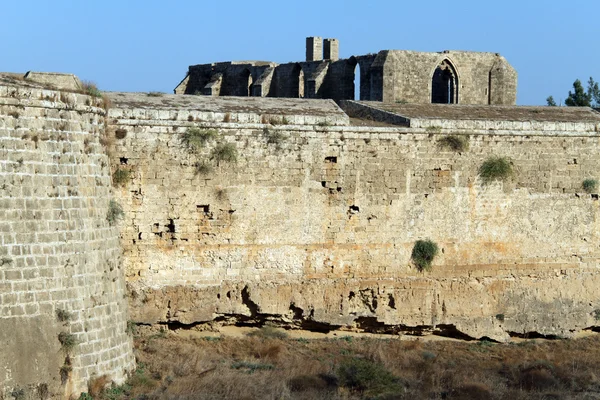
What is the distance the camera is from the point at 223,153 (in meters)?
18.9

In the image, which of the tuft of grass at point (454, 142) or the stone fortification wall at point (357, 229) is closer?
the stone fortification wall at point (357, 229)

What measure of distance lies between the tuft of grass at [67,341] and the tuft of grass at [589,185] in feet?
34.4

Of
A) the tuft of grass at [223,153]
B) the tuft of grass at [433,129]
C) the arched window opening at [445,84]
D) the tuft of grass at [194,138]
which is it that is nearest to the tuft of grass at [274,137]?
the tuft of grass at [223,153]

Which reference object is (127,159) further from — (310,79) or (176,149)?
(310,79)

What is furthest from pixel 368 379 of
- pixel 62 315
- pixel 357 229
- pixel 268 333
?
pixel 62 315

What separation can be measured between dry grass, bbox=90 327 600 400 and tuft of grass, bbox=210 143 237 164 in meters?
2.92

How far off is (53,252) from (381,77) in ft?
37.4

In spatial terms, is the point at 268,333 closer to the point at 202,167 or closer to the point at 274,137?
the point at 202,167

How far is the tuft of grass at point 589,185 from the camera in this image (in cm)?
2155

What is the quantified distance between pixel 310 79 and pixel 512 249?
7276mm

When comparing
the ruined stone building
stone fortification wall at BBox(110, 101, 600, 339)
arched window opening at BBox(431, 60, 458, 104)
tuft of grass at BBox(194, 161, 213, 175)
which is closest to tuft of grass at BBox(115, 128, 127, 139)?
stone fortification wall at BBox(110, 101, 600, 339)

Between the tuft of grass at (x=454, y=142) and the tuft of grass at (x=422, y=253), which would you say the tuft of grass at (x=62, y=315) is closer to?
the tuft of grass at (x=422, y=253)

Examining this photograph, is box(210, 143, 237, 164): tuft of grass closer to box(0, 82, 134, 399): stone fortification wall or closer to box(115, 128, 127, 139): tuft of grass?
box(115, 128, 127, 139): tuft of grass

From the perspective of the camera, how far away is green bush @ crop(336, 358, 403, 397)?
55.4 ft
